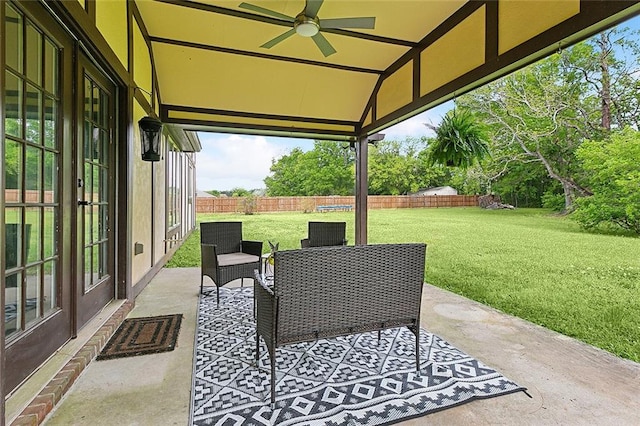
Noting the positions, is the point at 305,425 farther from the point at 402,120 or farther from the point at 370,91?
the point at 370,91

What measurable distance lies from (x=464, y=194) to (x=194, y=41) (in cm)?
1850

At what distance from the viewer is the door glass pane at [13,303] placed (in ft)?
5.46

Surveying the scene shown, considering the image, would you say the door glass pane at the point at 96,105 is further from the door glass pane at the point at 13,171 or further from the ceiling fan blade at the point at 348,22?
the ceiling fan blade at the point at 348,22

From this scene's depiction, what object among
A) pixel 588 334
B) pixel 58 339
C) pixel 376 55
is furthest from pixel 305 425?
pixel 376 55

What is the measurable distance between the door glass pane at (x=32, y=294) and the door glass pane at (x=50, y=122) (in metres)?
0.78

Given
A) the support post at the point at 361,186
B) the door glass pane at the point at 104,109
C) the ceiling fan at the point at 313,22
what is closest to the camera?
the ceiling fan at the point at 313,22

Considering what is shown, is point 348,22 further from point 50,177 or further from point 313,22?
point 50,177

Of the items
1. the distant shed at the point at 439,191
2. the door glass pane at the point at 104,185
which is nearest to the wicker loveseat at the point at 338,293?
the door glass pane at the point at 104,185

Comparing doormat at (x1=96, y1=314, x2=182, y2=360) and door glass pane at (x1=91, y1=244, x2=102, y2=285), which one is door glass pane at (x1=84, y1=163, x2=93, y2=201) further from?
doormat at (x1=96, y1=314, x2=182, y2=360)

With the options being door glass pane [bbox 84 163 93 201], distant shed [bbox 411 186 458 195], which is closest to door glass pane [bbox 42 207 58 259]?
door glass pane [bbox 84 163 93 201]

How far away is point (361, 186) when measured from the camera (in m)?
6.01

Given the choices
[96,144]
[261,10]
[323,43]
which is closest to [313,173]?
[323,43]

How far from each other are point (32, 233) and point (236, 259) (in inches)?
82.7

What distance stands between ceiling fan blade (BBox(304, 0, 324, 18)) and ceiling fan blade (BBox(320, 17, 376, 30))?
13 centimetres
